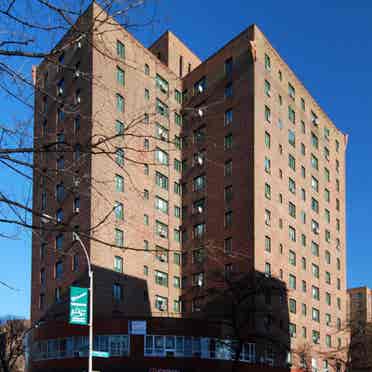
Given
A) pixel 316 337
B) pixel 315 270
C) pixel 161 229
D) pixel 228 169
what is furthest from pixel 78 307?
pixel 315 270

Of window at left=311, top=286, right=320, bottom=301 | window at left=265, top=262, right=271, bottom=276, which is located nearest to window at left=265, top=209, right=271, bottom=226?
window at left=265, top=262, right=271, bottom=276

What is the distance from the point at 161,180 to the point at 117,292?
583 inches

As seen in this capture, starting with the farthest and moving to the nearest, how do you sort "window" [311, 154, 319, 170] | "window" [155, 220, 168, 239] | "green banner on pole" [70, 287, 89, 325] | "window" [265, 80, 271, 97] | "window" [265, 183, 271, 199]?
"window" [311, 154, 319, 170] < "window" [265, 80, 271, 97] < "window" [155, 220, 168, 239] < "window" [265, 183, 271, 199] < "green banner on pole" [70, 287, 89, 325]

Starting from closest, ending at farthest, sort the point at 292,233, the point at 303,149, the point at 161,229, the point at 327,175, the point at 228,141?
the point at 161,229 < the point at 228,141 < the point at 292,233 < the point at 303,149 < the point at 327,175

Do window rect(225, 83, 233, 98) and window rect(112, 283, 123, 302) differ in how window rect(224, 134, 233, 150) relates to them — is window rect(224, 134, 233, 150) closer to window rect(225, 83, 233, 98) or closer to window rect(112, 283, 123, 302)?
window rect(225, 83, 233, 98)

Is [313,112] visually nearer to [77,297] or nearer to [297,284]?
[297,284]

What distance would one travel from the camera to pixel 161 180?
6259cm

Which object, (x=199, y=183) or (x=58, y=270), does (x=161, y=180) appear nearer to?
(x=199, y=183)

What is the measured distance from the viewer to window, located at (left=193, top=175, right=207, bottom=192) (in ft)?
206

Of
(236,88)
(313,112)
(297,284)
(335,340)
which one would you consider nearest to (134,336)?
(297,284)

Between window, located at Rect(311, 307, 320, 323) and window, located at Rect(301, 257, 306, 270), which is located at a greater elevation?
window, located at Rect(301, 257, 306, 270)

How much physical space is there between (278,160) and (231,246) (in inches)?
478

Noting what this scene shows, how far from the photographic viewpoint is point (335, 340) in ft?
233

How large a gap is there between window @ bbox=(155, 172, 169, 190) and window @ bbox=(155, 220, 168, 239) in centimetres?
428
